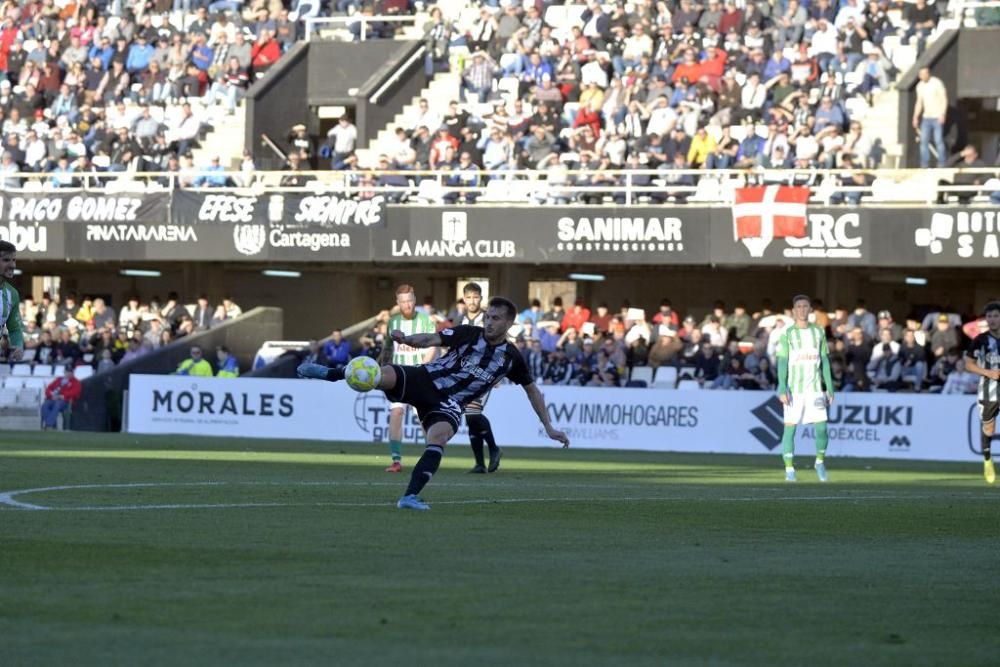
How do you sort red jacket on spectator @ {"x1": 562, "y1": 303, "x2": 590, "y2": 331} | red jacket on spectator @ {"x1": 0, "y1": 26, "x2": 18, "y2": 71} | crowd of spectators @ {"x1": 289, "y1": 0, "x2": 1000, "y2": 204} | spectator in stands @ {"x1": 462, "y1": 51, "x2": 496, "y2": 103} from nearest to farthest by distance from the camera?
1. crowd of spectators @ {"x1": 289, "y1": 0, "x2": 1000, "y2": 204}
2. red jacket on spectator @ {"x1": 562, "y1": 303, "x2": 590, "y2": 331}
3. spectator in stands @ {"x1": 462, "y1": 51, "x2": 496, "y2": 103}
4. red jacket on spectator @ {"x1": 0, "y1": 26, "x2": 18, "y2": 71}

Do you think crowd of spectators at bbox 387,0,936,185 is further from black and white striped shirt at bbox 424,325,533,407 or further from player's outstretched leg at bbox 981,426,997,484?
black and white striped shirt at bbox 424,325,533,407

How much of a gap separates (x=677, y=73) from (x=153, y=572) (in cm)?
3000

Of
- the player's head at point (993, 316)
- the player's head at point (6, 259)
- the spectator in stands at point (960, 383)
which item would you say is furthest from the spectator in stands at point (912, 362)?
the player's head at point (6, 259)

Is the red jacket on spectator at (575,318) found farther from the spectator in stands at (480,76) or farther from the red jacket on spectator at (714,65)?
the spectator in stands at (480,76)

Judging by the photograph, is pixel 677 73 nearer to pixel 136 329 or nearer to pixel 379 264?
pixel 379 264

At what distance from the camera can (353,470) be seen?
2022 cm

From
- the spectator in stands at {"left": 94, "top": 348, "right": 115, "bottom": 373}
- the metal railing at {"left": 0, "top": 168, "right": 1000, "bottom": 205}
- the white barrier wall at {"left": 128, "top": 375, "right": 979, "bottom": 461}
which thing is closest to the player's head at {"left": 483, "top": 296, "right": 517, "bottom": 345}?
the white barrier wall at {"left": 128, "top": 375, "right": 979, "bottom": 461}

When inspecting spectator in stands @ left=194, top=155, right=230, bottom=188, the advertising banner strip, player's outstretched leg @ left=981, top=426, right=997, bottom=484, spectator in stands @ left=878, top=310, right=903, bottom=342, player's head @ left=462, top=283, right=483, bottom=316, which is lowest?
player's outstretched leg @ left=981, top=426, right=997, bottom=484

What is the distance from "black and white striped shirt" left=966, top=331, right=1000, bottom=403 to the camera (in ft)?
70.2

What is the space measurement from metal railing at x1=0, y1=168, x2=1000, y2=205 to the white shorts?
43.4ft

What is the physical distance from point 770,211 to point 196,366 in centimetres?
1131

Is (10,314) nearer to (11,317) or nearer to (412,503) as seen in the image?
(11,317)

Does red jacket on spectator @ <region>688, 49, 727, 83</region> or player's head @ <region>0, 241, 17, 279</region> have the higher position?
red jacket on spectator @ <region>688, 49, 727, 83</region>

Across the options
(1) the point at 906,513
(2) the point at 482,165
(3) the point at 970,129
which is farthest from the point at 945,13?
(1) the point at 906,513
